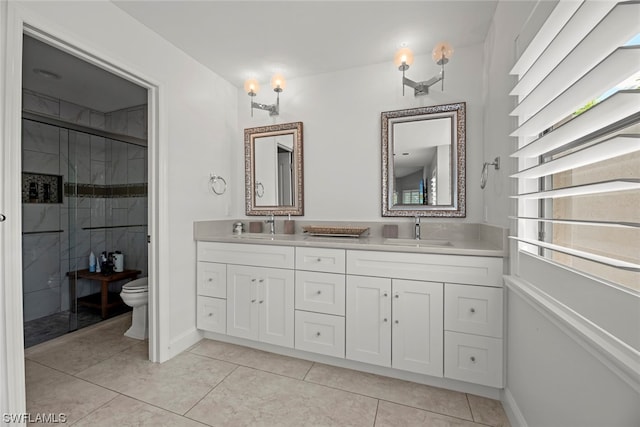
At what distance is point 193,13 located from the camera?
1.73m

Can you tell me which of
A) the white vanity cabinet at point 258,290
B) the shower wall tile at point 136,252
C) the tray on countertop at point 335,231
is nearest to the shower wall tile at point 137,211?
the shower wall tile at point 136,252

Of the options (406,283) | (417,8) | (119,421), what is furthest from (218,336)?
(417,8)

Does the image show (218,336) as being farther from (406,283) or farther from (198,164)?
(406,283)

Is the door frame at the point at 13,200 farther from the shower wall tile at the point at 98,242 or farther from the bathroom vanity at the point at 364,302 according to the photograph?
the shower wall tile at the point at 98,242

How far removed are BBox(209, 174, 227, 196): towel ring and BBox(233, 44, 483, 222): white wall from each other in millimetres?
Answer: 714

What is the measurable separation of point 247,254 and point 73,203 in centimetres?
234

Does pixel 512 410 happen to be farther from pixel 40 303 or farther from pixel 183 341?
pixel 40 303

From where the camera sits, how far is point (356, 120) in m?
2.32

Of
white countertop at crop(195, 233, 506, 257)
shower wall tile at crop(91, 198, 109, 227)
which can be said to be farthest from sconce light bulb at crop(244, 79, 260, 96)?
shower wall tile at crop(91, 198, 109, 227)

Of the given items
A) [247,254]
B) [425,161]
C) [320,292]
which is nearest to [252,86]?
[247,254]

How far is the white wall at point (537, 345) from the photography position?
2.44 feet

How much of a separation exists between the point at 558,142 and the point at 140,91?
331 centimetres

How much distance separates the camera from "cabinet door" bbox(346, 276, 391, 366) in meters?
1.72

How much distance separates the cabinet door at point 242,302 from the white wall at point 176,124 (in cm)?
37
